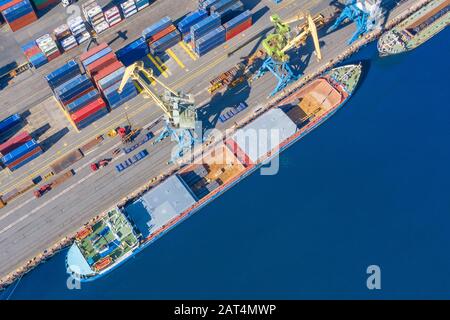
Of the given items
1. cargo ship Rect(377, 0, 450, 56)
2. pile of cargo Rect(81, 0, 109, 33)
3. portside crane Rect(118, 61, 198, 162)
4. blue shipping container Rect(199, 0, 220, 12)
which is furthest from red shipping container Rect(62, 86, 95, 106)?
cargo ship Rect(377, 0, 450, 56)

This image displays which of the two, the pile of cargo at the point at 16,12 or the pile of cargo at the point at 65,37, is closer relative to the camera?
the pile of cargo at the point at 65,37

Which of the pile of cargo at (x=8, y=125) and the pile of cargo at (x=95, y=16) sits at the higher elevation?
the pile of cargo at (x=95, y=16)

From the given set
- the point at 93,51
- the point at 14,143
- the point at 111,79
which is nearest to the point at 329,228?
the point at 111,79

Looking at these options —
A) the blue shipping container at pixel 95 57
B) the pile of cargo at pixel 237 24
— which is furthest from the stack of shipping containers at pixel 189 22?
the blue shipping container at pixel 95 57

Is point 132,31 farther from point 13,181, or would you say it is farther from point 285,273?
point 285,273

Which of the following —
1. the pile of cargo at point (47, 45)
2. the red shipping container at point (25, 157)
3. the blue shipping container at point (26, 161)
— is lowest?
the blue shipping container at point (26, 161)

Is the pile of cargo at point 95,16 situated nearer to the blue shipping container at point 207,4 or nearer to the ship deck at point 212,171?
the blue shipping container at point 207,4
